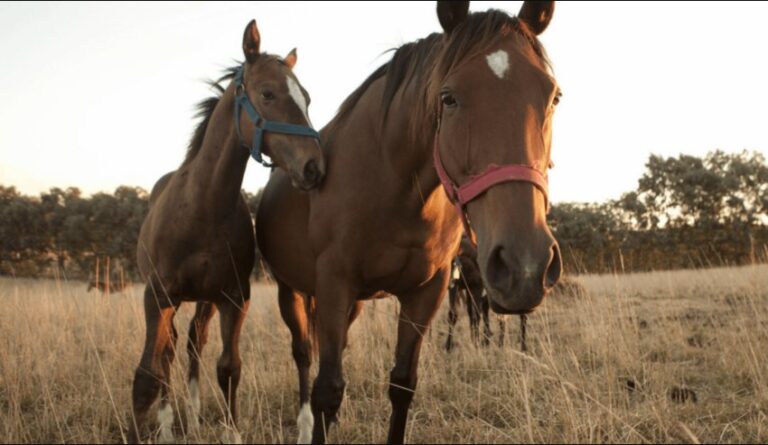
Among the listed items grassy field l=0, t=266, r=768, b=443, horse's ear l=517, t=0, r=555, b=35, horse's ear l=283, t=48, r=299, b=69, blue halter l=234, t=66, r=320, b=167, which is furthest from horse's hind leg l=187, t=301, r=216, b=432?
horse's ear l=517, t=0, r=555, b=35

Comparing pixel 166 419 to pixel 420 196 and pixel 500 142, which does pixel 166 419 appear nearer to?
pixel 420 196

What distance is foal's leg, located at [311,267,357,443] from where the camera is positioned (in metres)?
2.48

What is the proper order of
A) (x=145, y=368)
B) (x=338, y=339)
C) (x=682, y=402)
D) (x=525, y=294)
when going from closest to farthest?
(x=525, y=294)
(x=338, y=339)
(x=145, y=368)
(x=682, y=402)

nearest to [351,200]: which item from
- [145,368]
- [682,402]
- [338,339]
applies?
[338,339]

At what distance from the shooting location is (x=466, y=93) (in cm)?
178

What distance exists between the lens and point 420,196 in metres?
2.46

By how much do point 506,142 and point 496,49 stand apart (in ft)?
1.55

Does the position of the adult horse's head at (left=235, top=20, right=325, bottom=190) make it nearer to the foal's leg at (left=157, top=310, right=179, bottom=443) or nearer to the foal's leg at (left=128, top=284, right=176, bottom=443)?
the foal's leg at (left=128, top=284, right=176, bottom=443)

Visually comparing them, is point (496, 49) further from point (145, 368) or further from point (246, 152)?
point (145, 368)

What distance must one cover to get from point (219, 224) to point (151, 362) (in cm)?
92

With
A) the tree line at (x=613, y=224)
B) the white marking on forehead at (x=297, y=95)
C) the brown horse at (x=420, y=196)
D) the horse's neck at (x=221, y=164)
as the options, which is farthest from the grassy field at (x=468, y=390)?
the tree line at (x=613, y=224)

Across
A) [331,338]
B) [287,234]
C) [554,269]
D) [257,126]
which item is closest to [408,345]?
[331,338]

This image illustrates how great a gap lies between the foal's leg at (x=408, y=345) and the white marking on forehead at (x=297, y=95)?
1.27 metres

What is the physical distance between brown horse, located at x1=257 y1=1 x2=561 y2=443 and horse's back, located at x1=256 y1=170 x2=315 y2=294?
12 mm
